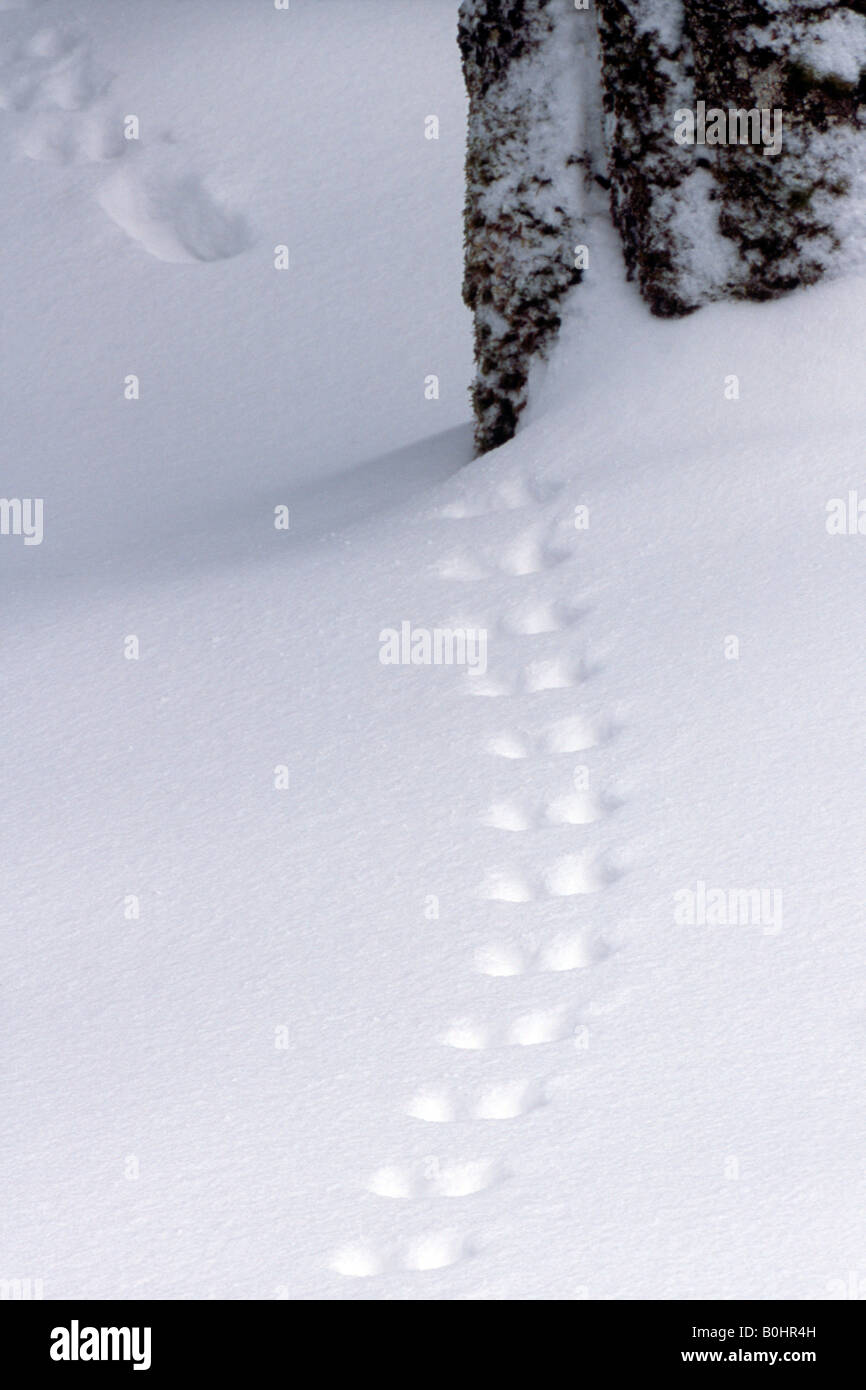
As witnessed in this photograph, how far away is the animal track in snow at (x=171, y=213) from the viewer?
18.4 feet

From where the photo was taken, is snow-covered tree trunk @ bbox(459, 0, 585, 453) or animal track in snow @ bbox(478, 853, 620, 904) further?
snow-covered tree trunk @ bbox(459, 0, 585, 453)

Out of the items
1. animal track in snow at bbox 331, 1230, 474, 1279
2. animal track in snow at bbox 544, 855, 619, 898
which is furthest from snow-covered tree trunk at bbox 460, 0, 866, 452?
animal track in snow at bbox 331, 1230, 474, 1279

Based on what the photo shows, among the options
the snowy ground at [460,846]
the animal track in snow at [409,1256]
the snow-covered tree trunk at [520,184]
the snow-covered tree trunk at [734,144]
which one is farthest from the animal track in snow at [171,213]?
the animal track in snow at [409,1256]

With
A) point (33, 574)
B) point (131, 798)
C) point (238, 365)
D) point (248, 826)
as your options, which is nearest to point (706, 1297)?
point (248, 826)

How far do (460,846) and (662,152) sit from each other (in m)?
1.72

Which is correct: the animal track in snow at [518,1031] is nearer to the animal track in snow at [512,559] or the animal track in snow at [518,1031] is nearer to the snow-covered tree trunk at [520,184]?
the animal track in snow at [512,559]

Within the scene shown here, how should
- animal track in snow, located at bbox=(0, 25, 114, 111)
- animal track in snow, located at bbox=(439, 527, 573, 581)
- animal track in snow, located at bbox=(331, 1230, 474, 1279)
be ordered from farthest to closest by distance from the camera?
1. animal track in snow, located at bbox=(0, 25, 114, 111)
2. animal track in snow, located at bbox=(439, 527, 573, 581)
3. animal track in snow, located at bbox=(331, 1230, 474, 1279)

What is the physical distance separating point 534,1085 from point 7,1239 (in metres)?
0.65

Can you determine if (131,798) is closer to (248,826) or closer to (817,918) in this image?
(248,826)

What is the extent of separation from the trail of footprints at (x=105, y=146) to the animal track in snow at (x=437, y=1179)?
422 cm

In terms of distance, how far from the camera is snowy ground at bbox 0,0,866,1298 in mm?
1878

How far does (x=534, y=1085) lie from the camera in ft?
6.72

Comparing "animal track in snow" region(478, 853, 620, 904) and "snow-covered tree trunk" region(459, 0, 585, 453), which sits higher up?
"snow-covered tree trunk" region(459, 0, 585, 453)

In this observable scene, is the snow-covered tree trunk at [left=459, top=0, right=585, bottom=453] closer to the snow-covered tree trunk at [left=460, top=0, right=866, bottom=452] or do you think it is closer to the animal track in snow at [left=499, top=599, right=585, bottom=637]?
the snow-covered tree trunk at [left=460, top=0, right=866, bottom=452]
